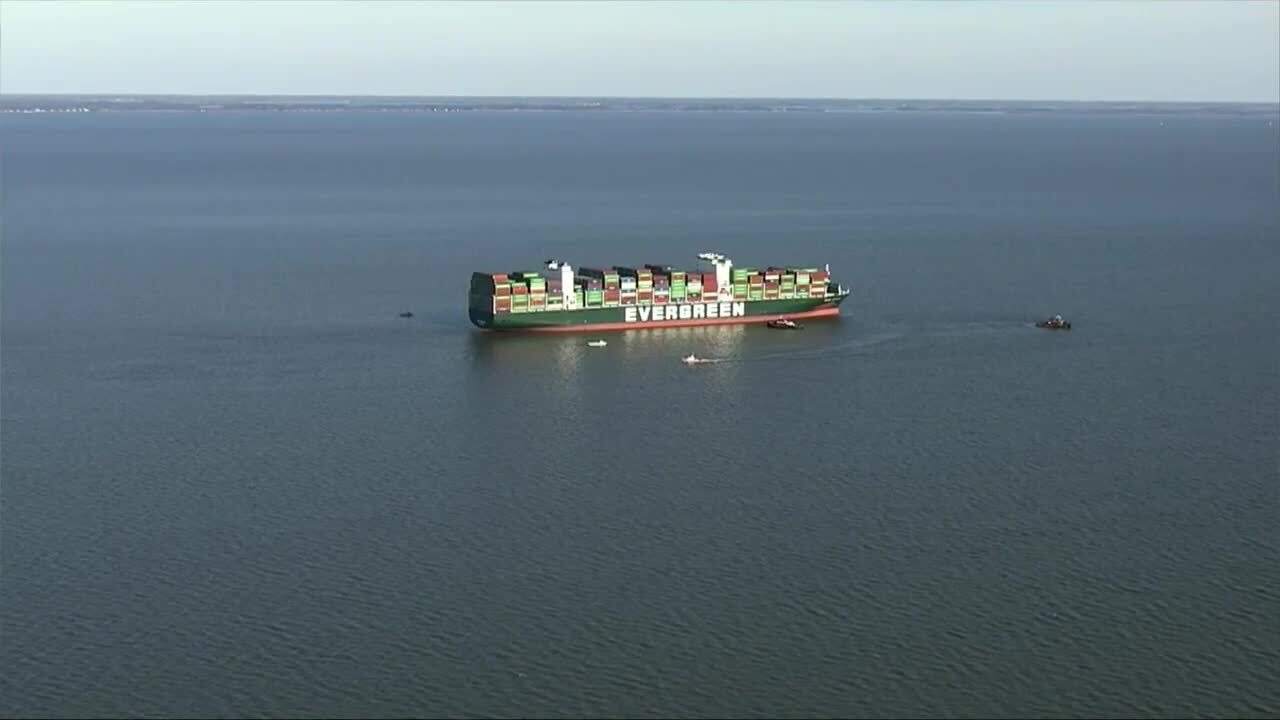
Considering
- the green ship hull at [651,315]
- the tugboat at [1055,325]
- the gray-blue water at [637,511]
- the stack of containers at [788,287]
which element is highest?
the stack of containers at [788,287]

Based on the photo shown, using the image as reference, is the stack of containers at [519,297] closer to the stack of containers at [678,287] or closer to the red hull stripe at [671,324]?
the red hull stripe at [671,324]

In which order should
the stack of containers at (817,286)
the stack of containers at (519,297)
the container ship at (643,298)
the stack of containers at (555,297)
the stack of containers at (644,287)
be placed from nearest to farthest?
the stack of containers at (519,297) → the container ship at (643,298) → the stack of containers at (555,297) → the stack of containers at (644,287) → the stack of containers at (817,286)

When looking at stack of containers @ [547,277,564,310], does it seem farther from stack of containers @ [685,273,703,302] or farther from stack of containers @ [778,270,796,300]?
stack of containers @ [778,270,796,300]

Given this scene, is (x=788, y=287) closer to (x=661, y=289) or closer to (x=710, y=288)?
(x=710, y=288)

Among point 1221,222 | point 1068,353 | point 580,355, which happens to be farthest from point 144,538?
point 1221,222

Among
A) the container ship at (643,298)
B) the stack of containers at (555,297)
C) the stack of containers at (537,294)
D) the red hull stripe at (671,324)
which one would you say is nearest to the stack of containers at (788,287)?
the container ship at (643,298)

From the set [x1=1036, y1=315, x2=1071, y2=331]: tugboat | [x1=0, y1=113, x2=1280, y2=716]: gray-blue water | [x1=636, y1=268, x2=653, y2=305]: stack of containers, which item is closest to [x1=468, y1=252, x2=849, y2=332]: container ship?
[x1=636, y1=268, x2=653, y2=305]: stack of containers

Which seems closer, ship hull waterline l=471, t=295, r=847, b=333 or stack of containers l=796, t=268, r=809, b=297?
ship hull waterline l=471, t=295, r=847, b=333

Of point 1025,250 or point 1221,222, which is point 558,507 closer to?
point 1025,250

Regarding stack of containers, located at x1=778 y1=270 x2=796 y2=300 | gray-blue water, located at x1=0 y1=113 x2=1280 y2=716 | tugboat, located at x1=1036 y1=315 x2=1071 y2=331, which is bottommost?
gray-blue water, located at x1=0 y1=113 x2=1280 y2=716
